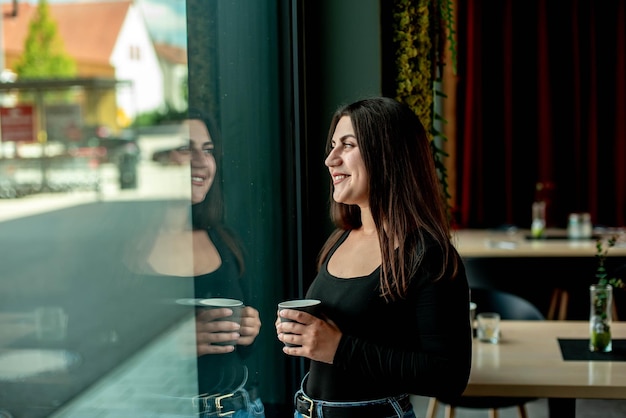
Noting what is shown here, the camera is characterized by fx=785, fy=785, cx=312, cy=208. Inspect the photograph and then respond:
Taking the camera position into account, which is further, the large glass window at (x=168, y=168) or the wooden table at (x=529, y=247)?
the wooden table at (x=529, y=247)

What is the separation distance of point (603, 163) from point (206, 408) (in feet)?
16.8

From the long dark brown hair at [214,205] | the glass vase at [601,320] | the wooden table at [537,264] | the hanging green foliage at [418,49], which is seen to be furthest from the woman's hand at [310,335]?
the wooden table at [537,264]

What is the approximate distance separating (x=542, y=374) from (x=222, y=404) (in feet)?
3.68

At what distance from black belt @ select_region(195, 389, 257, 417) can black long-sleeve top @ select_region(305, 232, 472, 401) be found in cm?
32

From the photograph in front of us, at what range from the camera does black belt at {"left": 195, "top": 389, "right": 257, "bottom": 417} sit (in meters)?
1.91

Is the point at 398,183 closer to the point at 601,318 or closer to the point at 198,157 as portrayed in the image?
the point at 198,157

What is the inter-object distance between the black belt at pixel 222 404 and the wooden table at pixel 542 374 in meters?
0.82

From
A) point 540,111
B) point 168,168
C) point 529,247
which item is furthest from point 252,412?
point 540,111

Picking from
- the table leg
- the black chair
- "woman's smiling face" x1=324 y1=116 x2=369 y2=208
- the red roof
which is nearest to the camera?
the red roof

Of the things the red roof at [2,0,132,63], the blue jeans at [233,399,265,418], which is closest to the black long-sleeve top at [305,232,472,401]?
the blue jeans at [233,399,265,418]

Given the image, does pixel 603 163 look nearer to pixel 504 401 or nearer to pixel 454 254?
pixel 504 401

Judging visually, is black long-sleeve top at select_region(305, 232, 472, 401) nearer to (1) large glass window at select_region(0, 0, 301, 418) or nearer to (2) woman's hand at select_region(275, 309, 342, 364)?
(2) woman's hand at select_region(275, 309, 342, 364)

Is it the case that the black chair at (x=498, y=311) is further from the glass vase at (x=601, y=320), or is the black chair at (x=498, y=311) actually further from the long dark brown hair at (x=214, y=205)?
the long dark brown hair at (x=214, y=205)

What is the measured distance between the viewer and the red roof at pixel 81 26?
115cm
